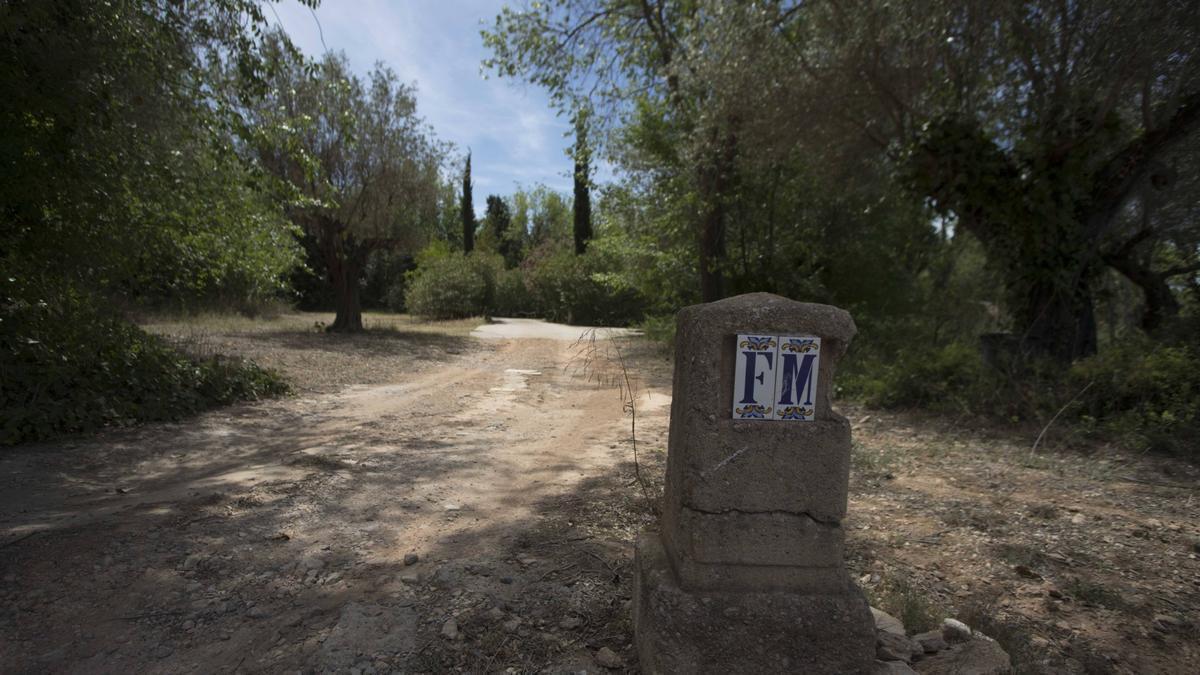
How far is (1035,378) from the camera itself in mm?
7316

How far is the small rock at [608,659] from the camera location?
8.41 feet

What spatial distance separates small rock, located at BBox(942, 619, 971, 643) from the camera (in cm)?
281

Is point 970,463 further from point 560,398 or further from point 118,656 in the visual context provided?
point 118,656

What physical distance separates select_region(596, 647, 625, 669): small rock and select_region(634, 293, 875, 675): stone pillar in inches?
8.5

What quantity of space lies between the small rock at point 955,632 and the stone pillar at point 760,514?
0.68 metres

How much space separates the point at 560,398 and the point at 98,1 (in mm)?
6791

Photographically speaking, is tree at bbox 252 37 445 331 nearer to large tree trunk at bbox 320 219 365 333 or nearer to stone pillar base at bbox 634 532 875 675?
large tree trunk at bbox 320 219 365 333

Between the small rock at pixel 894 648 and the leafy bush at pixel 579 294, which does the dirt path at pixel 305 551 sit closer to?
the small rock at pixel 894 648

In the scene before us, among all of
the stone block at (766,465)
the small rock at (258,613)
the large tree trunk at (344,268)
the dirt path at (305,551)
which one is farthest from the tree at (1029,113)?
the large tree trunk at (344,268)

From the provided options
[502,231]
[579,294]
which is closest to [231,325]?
[579,294]

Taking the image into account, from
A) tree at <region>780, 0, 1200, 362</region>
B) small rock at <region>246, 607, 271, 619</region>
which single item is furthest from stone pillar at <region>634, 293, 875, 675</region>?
tree at <region>780, 0, 1200, 362</region>

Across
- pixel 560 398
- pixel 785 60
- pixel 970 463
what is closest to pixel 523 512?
pixel 970 463

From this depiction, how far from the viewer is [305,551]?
3.59m

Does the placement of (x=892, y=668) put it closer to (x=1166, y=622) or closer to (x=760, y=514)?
(x=760, y=514)
